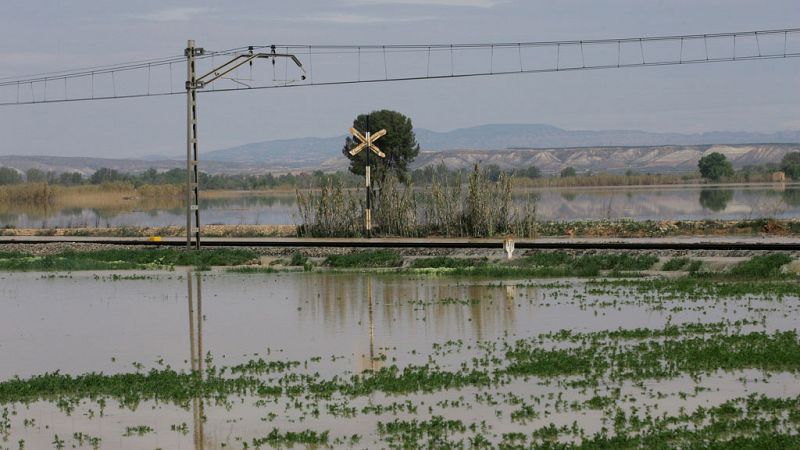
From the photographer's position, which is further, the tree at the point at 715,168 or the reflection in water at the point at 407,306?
the tree at the point at 715,168

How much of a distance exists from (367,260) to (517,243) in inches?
166

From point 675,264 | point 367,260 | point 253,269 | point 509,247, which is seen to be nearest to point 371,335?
point 675,264

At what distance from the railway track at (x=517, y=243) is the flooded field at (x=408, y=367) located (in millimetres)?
5440

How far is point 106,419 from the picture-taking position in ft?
46.1

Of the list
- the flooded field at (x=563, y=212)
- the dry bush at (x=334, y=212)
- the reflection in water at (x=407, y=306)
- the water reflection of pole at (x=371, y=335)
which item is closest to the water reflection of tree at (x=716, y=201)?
the flooded field at (x=563, y=212)

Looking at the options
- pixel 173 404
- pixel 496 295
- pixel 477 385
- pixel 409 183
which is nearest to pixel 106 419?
pixel 173 404

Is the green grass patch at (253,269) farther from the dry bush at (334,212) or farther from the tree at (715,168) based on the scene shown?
the tree at (715,168)

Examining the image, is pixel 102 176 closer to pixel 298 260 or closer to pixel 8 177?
pixel 8 177

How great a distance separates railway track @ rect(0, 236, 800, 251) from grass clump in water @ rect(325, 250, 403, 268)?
7.07 feet

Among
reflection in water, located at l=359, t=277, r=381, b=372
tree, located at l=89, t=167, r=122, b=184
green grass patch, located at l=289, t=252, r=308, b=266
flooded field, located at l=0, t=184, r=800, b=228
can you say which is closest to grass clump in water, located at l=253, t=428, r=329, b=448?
reflection in water, located at l=359, t=277, r=381, b=372

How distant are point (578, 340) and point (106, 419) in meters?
7.55

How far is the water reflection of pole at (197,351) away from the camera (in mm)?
13258

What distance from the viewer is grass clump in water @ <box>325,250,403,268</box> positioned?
3462 centimetres

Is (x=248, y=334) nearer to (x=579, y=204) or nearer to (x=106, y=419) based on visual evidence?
(x=106, y=419)
